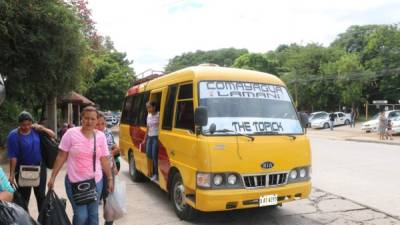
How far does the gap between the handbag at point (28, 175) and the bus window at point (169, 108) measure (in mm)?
2377

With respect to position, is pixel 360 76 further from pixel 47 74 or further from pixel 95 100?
pixel 47 74

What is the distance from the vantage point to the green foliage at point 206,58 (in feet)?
309

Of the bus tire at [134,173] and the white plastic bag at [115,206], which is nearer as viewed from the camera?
the white plastic bag at [115,206]

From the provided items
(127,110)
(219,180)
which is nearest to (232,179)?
(219,180)

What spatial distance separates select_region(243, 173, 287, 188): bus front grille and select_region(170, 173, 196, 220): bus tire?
1039mm

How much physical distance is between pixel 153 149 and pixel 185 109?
5.49ft

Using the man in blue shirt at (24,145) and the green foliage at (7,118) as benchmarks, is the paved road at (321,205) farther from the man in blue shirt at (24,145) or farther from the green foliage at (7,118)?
the green foliage at (7,118)

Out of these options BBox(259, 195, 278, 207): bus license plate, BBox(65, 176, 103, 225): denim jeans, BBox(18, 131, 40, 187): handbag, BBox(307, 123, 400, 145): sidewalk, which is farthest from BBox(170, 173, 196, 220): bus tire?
BBox(307, 123, 400, 145): sidewalk

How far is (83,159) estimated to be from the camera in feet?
15.7

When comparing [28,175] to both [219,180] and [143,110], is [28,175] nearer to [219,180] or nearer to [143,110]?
[219,180]

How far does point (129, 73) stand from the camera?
4350 cm

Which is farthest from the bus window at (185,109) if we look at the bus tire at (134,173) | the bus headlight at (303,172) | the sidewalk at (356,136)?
the sidewalk at (356,136)

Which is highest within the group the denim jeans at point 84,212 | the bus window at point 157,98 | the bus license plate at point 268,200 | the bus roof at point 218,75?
the bus roof at point 218,75

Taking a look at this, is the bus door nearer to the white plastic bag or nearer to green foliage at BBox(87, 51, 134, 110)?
the white plastic bag
